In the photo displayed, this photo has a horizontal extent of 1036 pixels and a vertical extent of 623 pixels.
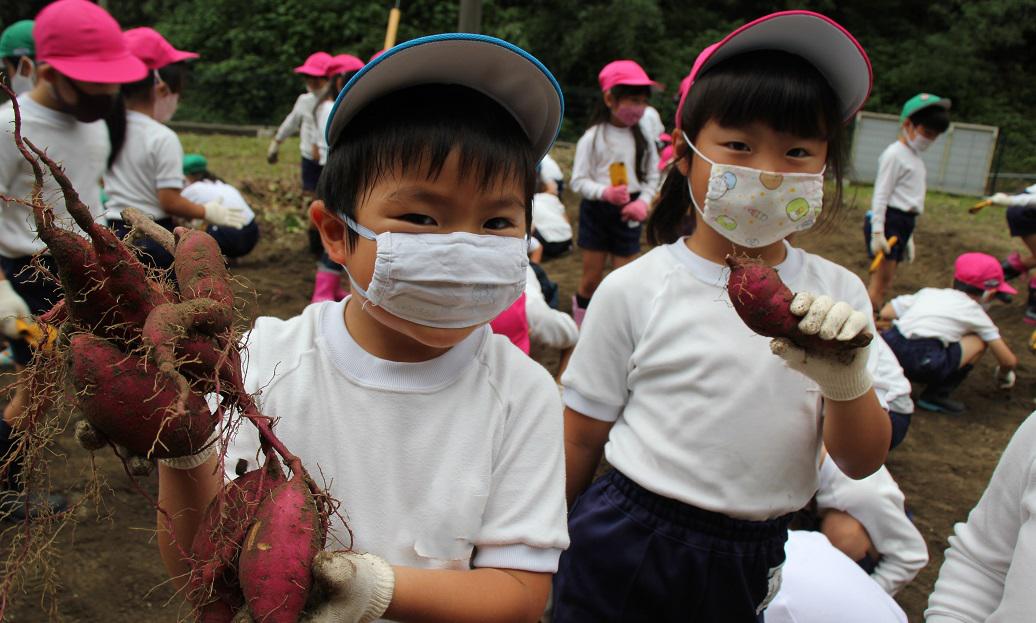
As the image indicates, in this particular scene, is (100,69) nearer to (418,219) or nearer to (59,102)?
(59,102)

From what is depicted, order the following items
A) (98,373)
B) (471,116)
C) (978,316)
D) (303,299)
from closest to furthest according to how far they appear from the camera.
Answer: (98,373)
(471,116)
(978,316)
(303,299)

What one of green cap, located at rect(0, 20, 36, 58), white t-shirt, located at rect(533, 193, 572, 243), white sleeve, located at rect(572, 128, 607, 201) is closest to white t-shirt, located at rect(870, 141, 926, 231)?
white sleeve, located at rect(572, 128, 607, 201)

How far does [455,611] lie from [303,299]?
5.73 m

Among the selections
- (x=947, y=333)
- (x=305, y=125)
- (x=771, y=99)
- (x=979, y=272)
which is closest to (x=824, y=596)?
(x=771, y=99)

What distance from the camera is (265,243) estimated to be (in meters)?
8.22

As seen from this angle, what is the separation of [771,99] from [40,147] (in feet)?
9.96

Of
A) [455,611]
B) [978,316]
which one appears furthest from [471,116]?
[978,316]

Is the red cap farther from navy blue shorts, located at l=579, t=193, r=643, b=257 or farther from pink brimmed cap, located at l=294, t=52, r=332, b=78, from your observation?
pink brimmed cap, located at l=294, t=52, r=332, b=78

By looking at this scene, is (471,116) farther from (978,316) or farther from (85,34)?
(978,316)

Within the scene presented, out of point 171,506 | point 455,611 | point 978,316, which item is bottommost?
point 978,316

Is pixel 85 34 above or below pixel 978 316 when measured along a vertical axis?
above

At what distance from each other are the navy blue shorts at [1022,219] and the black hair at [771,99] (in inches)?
252

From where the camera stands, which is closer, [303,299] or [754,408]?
[754,408]

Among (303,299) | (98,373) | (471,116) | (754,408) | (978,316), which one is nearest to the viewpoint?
(98,373)
